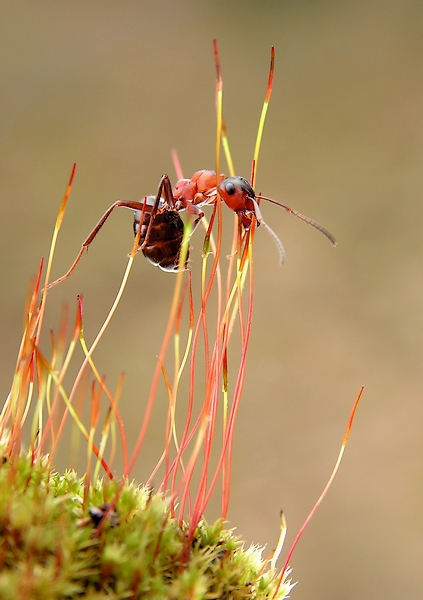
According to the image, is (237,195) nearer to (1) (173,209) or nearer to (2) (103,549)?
(1) (173,209)

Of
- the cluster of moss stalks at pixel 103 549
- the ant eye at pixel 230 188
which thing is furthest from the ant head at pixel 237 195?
the cluster of moss stalks at pixel 103 549

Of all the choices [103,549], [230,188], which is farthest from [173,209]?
[103,549]

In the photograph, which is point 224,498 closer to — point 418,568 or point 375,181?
point 418,568

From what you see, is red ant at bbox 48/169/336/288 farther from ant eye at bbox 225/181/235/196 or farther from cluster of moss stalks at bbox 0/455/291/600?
cluster of moss stalks at bbox 0/455/291/600

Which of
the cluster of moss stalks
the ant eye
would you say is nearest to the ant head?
the ant eye

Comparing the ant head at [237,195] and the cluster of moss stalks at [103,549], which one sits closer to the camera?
the cluster of moss stalks at [103,549]

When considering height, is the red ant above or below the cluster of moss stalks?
above

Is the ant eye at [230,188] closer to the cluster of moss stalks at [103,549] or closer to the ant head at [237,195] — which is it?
the ant head at [237,195]

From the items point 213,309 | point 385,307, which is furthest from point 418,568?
point 213,309
